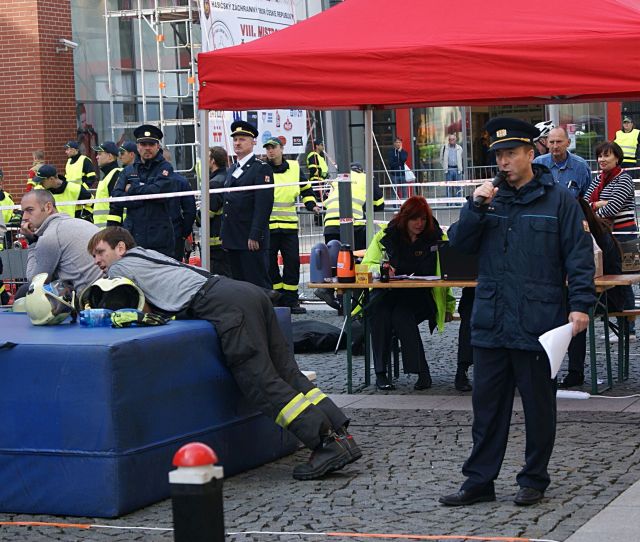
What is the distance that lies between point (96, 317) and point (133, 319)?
0.78ft

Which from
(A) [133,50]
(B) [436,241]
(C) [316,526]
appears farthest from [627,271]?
(A) [133,50]

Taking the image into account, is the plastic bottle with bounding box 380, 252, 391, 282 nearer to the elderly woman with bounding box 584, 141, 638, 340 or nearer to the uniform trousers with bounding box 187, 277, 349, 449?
the elderly woman with bounding box 584, 141, 638, 340

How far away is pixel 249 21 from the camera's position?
15.1 m

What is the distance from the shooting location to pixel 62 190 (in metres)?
16.0

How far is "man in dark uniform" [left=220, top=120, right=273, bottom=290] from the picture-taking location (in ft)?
44.8

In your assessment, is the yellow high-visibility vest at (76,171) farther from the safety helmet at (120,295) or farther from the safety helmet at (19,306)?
the safety helmet at (120,295)

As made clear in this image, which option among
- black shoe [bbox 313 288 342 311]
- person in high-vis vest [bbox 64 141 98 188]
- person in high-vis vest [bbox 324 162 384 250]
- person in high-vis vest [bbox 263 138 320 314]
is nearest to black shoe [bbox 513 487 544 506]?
black shoe [bbox 313 288 342 311]

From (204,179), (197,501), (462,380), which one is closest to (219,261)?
(204,179)

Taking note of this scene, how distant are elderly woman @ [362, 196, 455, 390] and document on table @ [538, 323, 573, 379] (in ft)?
12.5

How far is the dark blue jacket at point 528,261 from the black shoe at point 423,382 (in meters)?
3.63

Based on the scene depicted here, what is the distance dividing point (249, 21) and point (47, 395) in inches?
361

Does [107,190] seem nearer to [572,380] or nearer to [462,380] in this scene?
[462,380]

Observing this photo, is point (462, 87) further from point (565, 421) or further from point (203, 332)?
point (203, 332)

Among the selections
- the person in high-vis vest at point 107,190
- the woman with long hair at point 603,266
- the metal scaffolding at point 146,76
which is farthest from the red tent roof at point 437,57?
the metal scaffolding at point 146,76
